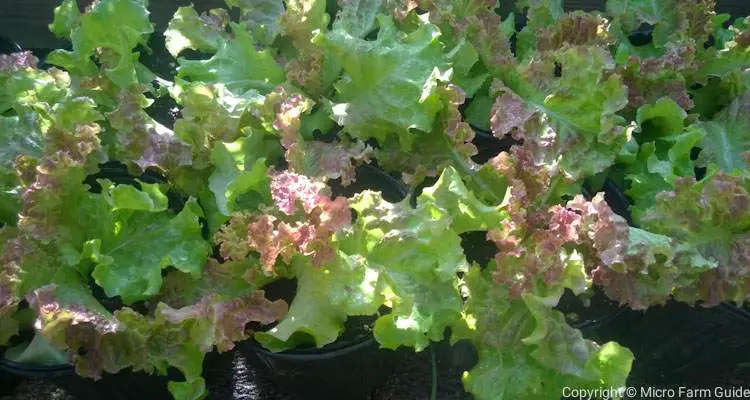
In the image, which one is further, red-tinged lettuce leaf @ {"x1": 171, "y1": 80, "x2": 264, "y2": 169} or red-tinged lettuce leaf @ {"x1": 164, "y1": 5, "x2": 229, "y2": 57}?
red-tinged lettuce leaf @ {"x1": 164, "y1": 5, "x2": 229, "y2": 57}

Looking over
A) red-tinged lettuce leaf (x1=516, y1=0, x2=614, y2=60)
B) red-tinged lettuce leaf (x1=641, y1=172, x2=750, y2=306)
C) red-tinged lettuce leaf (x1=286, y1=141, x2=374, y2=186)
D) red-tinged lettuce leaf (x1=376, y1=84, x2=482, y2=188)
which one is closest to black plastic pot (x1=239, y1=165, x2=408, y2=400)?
red-tinged lettuce leaf (x1=286, y1=141, x2=374, y2=186)

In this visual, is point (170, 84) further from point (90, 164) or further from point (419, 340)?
point (419, 340)

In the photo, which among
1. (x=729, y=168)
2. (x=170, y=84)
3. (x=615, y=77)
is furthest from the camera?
(x=170, y=84)

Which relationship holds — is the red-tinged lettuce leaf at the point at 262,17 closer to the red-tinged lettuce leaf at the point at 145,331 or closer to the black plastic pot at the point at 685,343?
the red-tinged lettuce leaf at the point at 145,331

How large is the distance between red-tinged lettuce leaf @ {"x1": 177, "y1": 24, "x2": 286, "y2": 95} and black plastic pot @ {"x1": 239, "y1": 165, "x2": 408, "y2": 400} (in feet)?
1.51

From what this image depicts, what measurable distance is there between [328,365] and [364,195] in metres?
0.32

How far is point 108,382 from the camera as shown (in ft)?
4.61

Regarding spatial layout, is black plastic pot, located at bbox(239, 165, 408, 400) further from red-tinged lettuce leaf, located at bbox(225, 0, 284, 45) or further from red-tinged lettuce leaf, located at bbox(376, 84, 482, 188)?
red-tinged lettuce leaf, located at bbox(225, 0, 284, 45)

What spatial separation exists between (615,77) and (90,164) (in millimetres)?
1006

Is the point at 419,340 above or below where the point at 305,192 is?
below

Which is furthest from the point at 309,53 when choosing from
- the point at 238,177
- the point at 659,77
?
Result: the point at 659,77

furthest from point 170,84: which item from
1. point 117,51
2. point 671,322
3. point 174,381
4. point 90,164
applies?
point 671,322

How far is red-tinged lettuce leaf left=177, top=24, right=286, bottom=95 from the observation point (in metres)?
1.63

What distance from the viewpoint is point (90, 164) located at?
55.1 inches
